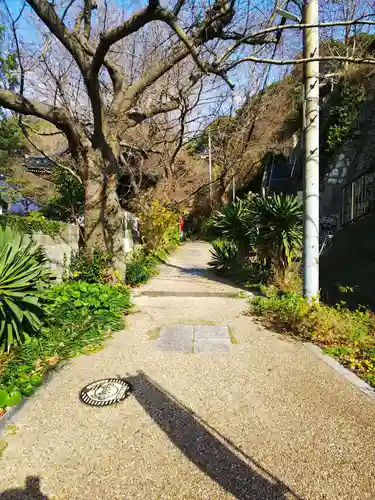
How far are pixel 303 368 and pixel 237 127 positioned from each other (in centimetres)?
1607

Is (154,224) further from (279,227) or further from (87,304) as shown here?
(87,304)

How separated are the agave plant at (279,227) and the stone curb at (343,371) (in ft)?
8.58

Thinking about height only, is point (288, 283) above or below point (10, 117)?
below

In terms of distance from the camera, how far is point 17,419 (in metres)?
2.50

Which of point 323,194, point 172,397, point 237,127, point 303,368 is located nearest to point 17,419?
point 172,397

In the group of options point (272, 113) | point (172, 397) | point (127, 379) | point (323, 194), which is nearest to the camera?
point (172, 397)

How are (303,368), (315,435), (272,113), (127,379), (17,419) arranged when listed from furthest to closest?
(272,113) < (303,368) < (127,379) < (17,419) < (315,435)

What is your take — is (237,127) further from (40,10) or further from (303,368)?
(303,368)

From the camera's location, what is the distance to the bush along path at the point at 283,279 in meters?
3.88

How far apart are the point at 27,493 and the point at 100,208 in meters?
5.05

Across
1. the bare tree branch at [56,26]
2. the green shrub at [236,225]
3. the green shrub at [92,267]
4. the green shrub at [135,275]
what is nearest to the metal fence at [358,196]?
the green shrub at [236,225]

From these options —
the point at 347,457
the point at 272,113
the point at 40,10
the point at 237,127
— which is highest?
the point at 272,113

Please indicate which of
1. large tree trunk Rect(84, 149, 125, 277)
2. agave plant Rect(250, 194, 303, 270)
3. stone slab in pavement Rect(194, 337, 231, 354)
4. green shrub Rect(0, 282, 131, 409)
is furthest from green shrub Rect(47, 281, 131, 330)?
agave plant Rect(250, 194, 303, 270)

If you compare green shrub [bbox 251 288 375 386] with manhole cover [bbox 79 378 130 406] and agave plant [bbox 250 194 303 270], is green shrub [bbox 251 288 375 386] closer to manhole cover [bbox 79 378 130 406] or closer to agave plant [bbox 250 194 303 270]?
agave plant [bbox 250 194 303 270]
